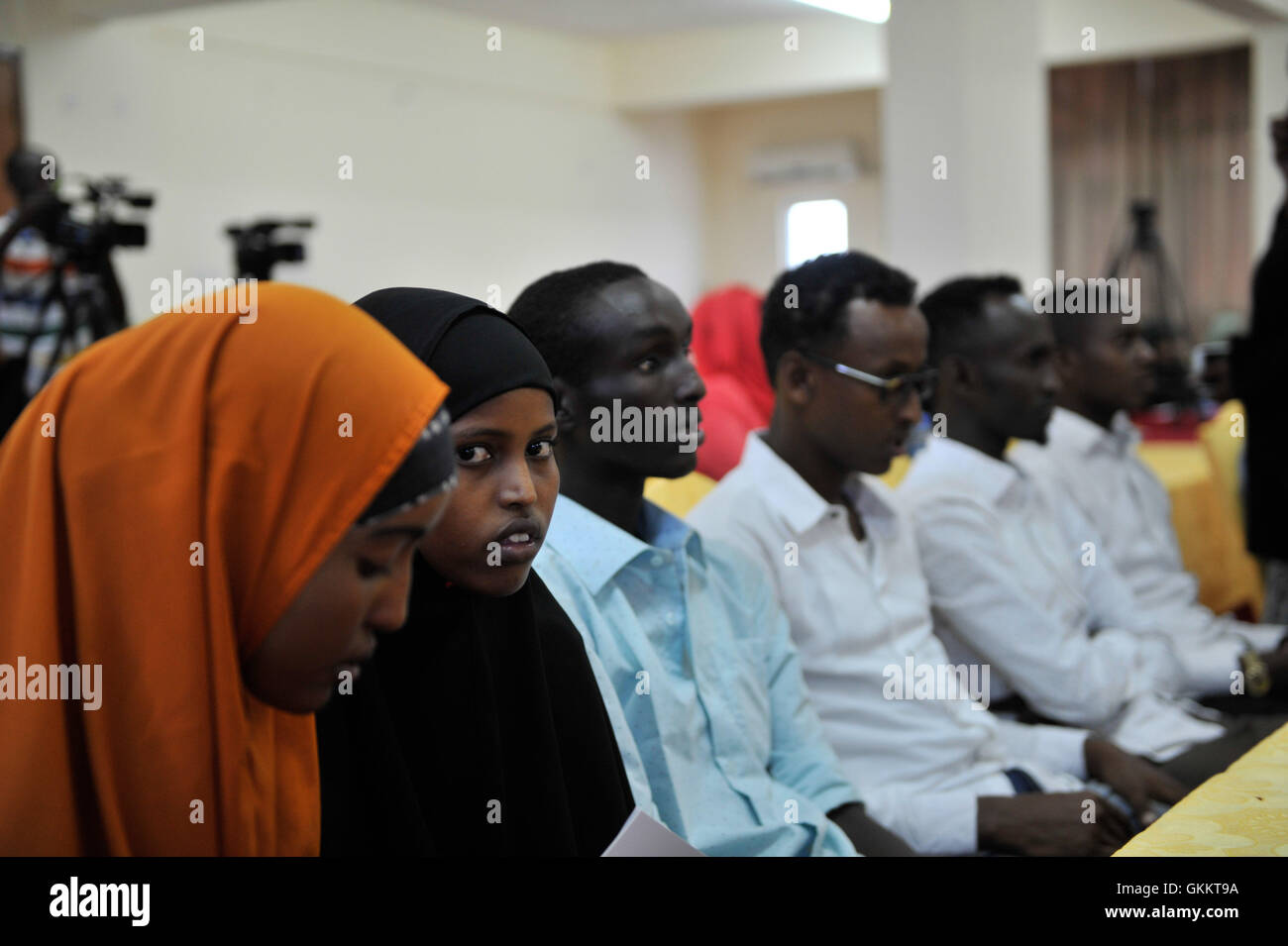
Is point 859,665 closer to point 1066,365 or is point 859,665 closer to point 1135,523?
point 1135,523

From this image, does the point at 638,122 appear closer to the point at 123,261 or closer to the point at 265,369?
the point at 123,261

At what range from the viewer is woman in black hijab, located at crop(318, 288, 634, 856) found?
35.4 inches

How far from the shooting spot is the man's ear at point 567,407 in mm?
1463

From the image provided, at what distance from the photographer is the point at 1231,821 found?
992 millimetres

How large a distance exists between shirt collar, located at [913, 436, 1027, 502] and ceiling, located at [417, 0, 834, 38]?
18.7 ft

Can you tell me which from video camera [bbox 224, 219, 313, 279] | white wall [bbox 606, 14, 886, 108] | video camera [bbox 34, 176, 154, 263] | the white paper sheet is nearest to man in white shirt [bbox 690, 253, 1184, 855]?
the white paper sheet

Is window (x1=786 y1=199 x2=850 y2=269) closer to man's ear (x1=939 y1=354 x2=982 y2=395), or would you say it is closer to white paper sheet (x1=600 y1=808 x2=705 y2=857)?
man's ear (x1=939 y1=354 x2=982 y2=395)

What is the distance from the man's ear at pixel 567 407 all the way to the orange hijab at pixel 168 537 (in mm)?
682

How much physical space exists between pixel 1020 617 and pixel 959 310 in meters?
0.67

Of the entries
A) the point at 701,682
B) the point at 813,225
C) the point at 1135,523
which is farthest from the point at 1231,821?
the point at 813,225

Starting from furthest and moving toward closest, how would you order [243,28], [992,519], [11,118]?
[243,28], [11,118], [992,519]
